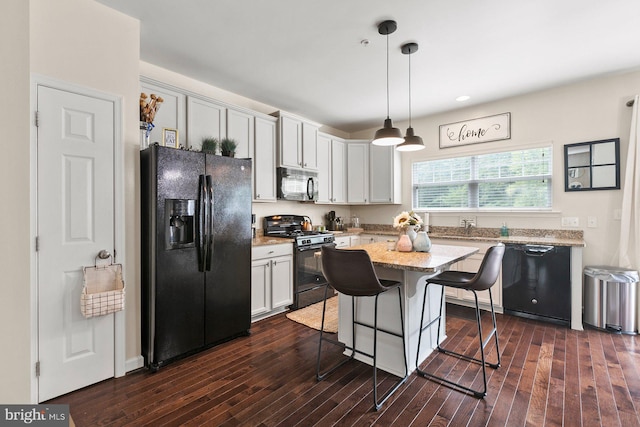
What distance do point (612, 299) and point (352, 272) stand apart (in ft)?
9.88

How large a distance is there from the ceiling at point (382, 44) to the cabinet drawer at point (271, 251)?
1.94 meters

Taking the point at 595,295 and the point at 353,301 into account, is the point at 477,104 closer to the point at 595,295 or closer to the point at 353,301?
the point at 595,295

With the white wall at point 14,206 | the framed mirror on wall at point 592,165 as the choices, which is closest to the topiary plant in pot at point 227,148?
the white wall at point 14,206

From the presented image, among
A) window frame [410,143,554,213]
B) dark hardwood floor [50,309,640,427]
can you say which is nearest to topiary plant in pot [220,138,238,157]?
dark hardwood floor [50,309,640,427]

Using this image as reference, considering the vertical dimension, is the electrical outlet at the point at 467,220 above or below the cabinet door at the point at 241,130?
below

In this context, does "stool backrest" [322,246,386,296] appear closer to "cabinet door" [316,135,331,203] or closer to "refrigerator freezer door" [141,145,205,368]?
"refrigerator freezer door" [141,145,205,368]

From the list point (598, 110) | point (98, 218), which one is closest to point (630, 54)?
point (598, 110)

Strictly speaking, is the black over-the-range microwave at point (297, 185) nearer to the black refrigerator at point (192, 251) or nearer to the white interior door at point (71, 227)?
the black refrigerator at point (192, 251)

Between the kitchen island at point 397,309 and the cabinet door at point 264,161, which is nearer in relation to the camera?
the kitchen island at point 397,309

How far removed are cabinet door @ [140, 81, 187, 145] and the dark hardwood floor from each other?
2.10 m

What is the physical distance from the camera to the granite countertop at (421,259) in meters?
1.92

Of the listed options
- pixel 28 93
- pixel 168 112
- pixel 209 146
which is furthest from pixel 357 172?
pixel 28 93

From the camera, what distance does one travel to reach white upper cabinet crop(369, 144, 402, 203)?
4.88m

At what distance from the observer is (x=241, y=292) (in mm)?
2943
